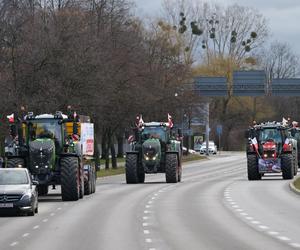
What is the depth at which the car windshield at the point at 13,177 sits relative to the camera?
27.6 metres

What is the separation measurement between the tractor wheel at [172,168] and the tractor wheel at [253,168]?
13.1 ft

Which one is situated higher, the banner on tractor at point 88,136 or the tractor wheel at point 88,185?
the banner on tractor at point 88,136

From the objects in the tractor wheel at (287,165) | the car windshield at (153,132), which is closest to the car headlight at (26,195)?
the car windshield at (153,132)

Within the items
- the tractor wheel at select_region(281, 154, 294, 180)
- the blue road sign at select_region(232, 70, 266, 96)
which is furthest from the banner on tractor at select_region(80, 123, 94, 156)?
the blue road sign at select_region(232, 70, 266, 96)

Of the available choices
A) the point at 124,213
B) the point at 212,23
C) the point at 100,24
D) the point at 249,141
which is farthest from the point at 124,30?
the point at 212,23

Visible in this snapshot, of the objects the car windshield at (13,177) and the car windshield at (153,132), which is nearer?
the car windshield at (13,177)

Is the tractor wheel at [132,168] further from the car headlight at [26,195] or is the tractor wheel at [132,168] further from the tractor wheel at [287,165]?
the car headlight at [26,195]

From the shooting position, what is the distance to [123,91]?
63.5m

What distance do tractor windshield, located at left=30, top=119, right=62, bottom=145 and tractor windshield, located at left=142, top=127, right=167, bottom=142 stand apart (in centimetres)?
1304

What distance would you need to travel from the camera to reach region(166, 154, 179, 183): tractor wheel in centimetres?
4600

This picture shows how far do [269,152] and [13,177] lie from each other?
929 inches

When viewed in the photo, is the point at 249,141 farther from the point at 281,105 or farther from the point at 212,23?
the point at 281,105

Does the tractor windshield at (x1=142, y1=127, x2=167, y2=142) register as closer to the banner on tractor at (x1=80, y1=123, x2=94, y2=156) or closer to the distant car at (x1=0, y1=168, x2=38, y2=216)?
the banner on tractor at (x1=80, y1=123, x2=94, y2=156)

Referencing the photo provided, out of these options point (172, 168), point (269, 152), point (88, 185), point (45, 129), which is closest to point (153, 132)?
point (172, 168)
